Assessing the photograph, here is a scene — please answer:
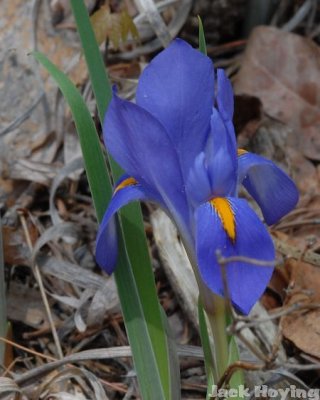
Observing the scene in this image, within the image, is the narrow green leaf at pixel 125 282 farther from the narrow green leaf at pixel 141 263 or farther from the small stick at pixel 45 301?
the small stick at pixel 45 301

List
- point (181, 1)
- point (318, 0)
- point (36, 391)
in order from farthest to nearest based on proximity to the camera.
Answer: point (318, 0), point (181, 1), point (36, 391)

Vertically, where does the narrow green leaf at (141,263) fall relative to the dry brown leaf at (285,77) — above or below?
above

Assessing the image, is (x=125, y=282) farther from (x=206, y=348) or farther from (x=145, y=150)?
(x=145, y=150)

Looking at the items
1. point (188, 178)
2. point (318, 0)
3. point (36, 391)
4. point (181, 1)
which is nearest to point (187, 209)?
point (188, 178)

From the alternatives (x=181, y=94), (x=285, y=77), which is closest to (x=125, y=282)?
(x=181, y=94)

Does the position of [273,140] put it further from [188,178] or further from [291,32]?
[188,178]

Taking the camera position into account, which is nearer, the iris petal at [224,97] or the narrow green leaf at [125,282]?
the iris petal at [224,97]

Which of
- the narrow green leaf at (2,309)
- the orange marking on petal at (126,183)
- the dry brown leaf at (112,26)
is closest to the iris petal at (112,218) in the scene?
the orange marking on petal at (126,183)
